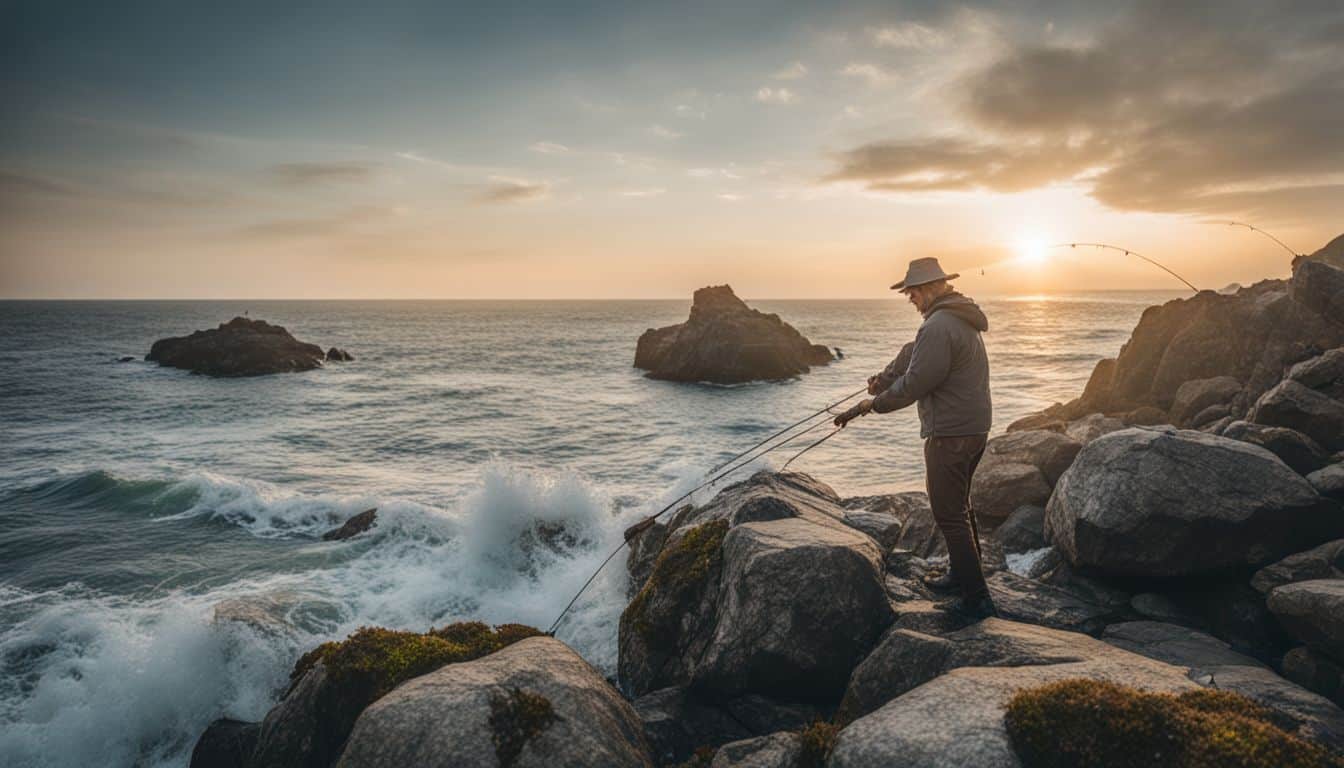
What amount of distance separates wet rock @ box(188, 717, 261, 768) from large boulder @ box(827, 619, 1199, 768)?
22.1 feet

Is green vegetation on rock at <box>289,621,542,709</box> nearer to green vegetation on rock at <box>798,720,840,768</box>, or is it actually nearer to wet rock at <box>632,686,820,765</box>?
wet rock at <box>632,686,820,765</box>

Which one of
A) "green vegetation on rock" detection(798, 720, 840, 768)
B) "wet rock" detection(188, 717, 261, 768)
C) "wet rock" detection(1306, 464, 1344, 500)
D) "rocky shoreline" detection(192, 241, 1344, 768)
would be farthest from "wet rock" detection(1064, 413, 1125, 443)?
"wet rock" detection(188, 717, 261, 768)

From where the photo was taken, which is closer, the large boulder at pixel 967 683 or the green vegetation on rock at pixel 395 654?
the large boulder at pixel 967 683

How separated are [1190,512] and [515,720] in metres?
7.32

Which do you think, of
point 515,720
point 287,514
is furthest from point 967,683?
point 287,514

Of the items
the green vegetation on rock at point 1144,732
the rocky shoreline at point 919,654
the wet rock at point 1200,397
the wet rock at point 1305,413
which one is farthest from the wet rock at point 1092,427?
the green vegetation on rock at point 1144,732

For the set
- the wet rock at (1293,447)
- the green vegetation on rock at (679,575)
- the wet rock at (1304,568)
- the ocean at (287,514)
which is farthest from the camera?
the ocean at (287,514)

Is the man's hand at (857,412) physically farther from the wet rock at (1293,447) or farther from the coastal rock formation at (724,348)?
the coastal rock formation at (724,348)

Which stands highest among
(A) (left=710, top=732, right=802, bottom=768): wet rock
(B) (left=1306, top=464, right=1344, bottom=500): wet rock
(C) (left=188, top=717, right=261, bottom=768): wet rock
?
(B) (left=1306, top=464, right=1344, bottom=500): wet rock

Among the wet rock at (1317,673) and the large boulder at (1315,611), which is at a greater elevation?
the large boulder at (1315,611)

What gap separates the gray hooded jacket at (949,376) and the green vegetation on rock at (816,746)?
9.32 feet

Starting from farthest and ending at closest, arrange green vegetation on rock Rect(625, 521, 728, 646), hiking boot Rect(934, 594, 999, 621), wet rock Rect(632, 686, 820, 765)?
1. green vegetation on rock Rect(625, 521, 728, 646)
2. hiking boot Rect(934, 594, 999, 621)
3. wet rock Rect(632, 686, 820, 765)

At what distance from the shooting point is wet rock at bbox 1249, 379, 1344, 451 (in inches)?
401

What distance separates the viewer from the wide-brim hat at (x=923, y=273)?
618 cm
